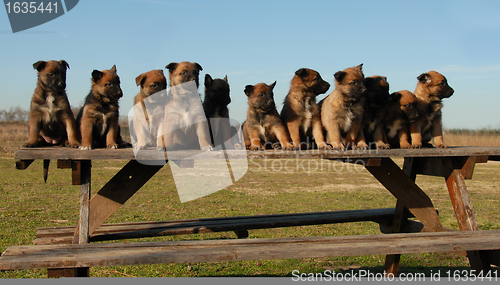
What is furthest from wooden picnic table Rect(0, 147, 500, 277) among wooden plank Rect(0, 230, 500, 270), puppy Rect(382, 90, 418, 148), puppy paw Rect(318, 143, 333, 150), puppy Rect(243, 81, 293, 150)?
puppy Rect(243, 81, 293, 150)

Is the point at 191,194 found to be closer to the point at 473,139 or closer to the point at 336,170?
the point at 336,170

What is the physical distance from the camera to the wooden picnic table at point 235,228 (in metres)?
3.93

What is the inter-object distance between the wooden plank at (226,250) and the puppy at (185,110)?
171cm

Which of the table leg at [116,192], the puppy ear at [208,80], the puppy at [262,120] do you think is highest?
the puppy ear at [208,80]

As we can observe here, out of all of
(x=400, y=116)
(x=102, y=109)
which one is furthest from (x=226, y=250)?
(x=400, y=116)

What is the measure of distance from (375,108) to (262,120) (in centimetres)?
197

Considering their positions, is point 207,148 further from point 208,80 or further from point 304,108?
point 304,108

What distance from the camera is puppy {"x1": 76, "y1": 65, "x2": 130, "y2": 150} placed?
541cm

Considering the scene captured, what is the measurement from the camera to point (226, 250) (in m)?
4.05

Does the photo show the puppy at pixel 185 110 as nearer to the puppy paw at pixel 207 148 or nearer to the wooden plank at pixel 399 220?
the puppy paw at pixel 207 148

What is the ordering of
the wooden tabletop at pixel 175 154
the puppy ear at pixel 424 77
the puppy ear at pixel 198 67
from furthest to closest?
the puppy ear at pixel 424 77 → the puppy ear at pixel 198 67 → the wooden tabletop at pixel 175 154

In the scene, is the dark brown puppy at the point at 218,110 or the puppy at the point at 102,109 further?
the dark brown puppy at the point at 218,110

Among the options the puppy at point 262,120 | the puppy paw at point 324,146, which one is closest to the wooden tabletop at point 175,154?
the puppy paw at point 324,146

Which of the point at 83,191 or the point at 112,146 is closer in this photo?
the point at 83,191
